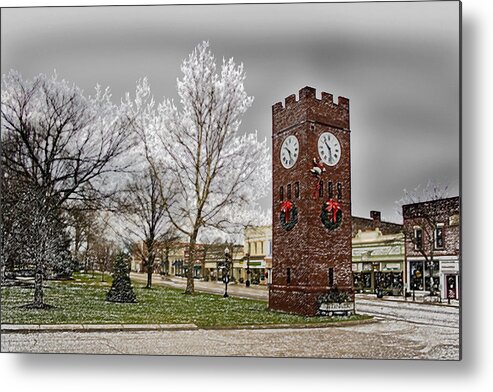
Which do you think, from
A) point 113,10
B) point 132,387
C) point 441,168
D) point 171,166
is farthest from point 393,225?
point 113,10

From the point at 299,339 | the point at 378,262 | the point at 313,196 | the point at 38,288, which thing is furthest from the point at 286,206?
the point at 38,288

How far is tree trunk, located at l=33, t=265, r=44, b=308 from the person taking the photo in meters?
4.68

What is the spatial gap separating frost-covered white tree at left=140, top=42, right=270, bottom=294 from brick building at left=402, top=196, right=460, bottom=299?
0.99 m

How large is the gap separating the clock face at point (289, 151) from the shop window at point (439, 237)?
3.26ft

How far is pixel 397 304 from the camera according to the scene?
443 cm

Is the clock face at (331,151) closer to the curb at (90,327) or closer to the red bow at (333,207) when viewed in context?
the red bow at (333,207)

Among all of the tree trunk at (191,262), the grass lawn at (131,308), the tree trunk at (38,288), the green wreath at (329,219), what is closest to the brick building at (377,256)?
the green wreath at (329,219)

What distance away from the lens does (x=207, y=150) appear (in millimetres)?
4699

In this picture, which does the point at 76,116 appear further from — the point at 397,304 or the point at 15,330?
the point at 397,304

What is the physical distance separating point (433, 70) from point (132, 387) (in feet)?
9.19

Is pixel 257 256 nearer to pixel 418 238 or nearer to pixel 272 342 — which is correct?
pixel 272 342

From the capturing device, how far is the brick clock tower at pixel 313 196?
4.51 metres

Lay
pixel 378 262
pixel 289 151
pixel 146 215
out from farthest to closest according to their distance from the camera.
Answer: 1. pixel 146 215
2. pixel 289 151
3. pixel 378 262

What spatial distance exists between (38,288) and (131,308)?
0.65m
